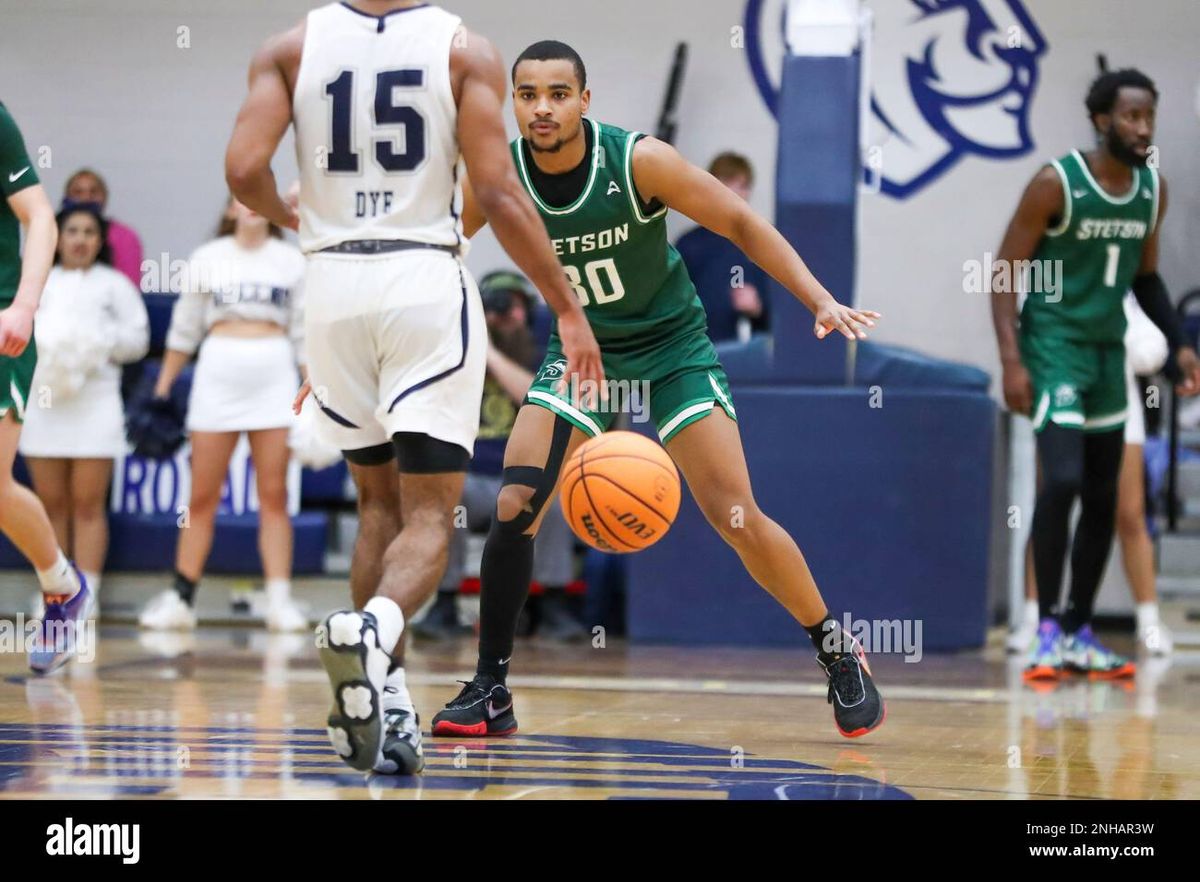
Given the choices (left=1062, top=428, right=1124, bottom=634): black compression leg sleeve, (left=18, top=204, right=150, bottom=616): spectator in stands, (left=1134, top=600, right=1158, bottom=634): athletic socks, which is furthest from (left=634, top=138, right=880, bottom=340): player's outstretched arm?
(left=18, top=204, right=150, bottom=616): spectator in stands

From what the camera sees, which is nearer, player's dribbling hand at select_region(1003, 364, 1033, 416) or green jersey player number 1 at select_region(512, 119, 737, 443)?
green jersey player number 1 at select_region(512, 119, 737, 443)

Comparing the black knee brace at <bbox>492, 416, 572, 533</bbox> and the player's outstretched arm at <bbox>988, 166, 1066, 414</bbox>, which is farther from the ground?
the player's outstretched arm at <bbox>988, 166, 1066, 414</bbox>

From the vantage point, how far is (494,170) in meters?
4.44

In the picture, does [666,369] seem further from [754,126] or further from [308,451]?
[754,126]

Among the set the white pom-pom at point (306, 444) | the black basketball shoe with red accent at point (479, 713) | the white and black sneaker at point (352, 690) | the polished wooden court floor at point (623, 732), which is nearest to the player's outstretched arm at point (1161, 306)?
the polished wooden court floor at point (623, 732)

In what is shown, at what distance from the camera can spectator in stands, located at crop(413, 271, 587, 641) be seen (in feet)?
29.8

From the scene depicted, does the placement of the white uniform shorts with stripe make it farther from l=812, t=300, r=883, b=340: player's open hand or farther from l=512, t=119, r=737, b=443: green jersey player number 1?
l=812, t=300, r=883, b=340: player's open hand

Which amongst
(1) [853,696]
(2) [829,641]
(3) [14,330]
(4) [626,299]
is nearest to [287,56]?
(4) [626,299]

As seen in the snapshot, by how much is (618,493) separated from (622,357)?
1.49ft

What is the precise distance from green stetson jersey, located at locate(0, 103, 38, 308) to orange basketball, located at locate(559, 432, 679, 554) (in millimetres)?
2250

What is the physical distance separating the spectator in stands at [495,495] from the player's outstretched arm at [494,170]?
455 centimetres

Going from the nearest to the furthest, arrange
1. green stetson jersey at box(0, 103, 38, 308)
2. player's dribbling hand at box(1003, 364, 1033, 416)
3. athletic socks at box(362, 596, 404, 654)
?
1. athletic socks at box(362, 596, 404, 654)
2. green stetson jersey at box(0, 103, 38, 308)
3. player's dribbling hand at box(1003, 364, 1033, 416)

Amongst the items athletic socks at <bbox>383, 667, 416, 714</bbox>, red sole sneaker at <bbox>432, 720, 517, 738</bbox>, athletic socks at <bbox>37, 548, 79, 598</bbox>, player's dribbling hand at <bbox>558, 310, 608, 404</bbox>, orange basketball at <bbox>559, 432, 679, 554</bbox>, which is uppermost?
player's dribbling hand at <bbox>558, 310, 608, 404</bbox>

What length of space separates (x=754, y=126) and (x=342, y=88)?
7209mm
